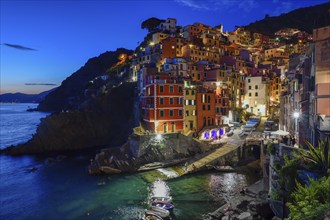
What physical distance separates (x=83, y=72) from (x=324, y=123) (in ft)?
625

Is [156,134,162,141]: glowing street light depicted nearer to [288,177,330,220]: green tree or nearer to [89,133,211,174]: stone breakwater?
[89,133,211,174]: stone breakwater

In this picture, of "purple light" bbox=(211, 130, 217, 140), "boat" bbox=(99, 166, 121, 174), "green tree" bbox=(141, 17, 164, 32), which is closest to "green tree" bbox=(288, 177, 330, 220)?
"boat" bbox=(99, 166, 121, 174)

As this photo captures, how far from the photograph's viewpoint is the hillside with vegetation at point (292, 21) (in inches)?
6127

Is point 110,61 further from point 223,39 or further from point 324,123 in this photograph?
point 324,123

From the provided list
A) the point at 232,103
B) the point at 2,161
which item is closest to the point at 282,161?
the point at 232,103

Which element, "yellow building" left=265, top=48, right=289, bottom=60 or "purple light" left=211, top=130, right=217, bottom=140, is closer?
"purple light" left=211, top=130, right=217, bottom=140

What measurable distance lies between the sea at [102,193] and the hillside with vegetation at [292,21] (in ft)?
436

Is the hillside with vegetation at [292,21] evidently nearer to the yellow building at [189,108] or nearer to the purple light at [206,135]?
the yellow building at [189,108]

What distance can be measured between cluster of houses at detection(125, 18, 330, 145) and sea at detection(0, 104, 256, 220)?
15.8 meters

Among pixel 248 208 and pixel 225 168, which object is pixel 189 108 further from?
pixel 248 208

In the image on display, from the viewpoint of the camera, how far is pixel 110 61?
172m

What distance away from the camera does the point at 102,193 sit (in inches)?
1481

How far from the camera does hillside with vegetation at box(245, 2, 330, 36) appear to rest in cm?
15562

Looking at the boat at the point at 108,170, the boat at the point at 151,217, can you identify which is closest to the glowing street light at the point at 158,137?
the boat at the point at 108,170
